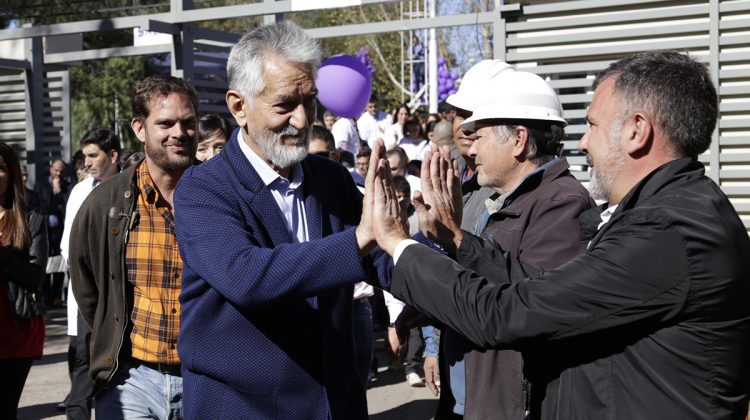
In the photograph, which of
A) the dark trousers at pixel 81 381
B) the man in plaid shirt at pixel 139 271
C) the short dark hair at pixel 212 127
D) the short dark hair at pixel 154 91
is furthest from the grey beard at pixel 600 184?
the dark trousers at pixel 81 381

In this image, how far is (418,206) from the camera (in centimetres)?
322

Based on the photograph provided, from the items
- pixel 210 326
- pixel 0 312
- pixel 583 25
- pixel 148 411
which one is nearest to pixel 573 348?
pixel 210 326

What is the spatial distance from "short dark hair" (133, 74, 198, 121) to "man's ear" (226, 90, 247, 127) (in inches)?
59.8

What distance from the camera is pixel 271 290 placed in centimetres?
294

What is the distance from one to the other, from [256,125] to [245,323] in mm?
693

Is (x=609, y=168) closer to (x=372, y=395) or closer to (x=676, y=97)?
(x=676, y=97)

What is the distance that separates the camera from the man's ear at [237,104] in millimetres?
3443

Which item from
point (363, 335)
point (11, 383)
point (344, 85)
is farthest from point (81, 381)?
point (344, 85)

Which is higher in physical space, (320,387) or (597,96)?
(597,96)

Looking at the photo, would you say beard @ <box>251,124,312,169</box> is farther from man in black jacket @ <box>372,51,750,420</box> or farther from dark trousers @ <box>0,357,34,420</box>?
dark trousers @ <box>0,357,34,420</box>

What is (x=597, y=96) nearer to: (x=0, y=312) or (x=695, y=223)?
(x=695, y=223)

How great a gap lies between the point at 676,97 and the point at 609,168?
0.27 m

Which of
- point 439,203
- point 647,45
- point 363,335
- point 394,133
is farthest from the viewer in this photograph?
point 394,133

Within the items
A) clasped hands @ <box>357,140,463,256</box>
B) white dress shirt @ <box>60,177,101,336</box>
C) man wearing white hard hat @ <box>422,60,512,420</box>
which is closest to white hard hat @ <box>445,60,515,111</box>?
man wearing white hard hat @ <box>422,60,512,420</box>
